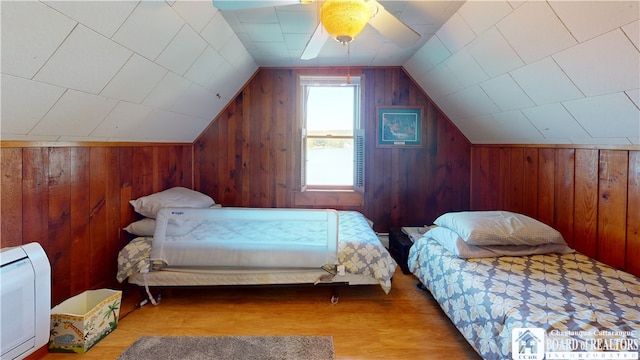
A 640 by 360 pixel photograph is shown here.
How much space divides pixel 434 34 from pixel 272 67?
191 centimetres

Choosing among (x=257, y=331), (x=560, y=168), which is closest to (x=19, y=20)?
(x=257, y=331)

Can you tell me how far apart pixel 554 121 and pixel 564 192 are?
2.10 feet

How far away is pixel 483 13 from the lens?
6.33 feet

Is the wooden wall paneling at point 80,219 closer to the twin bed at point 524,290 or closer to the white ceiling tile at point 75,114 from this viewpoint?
the white ceiling tile at point 75,114

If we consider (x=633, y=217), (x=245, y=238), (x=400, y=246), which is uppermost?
(x=633, y=217)

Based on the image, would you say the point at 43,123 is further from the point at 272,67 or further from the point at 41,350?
the point at 272,67

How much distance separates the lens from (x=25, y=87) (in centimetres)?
147

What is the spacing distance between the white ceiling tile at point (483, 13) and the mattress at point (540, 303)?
5.38ft

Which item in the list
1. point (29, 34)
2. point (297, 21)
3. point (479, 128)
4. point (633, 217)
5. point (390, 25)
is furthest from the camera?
point (479, 128)

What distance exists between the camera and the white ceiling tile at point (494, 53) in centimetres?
200

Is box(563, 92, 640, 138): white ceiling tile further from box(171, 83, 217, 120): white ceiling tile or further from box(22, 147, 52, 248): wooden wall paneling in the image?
box(22, 147, 52, 248): wooden wall paneling

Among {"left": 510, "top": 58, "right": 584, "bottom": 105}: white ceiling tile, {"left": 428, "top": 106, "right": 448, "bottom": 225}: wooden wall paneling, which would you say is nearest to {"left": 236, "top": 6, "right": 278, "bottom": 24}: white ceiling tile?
{"left": 510, "top": 58, "right": 584, "bottom": 105}: white ceiling tile

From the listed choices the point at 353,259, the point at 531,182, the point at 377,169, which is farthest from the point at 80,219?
the point at 531,182

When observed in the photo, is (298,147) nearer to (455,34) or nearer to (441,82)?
(441,82)
